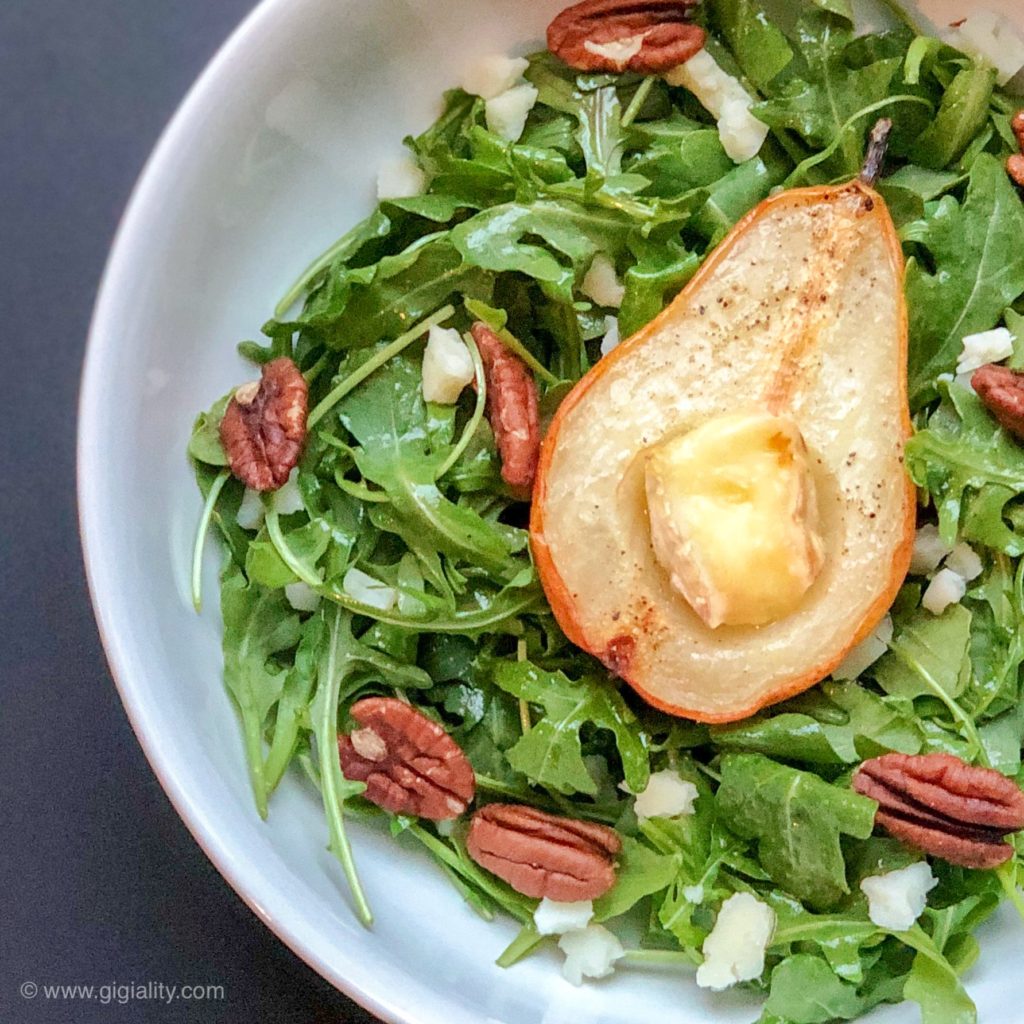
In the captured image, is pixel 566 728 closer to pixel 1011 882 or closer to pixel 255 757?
pixel 255 757

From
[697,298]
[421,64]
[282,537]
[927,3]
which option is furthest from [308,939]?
[927,3]

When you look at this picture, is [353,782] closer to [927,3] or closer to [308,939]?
[308,939]

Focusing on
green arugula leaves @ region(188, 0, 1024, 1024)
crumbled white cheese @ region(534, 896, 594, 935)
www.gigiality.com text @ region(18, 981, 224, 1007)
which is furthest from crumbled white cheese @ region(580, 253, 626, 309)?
www.gigiality.com text @ region(18, 981, 224, 1007)

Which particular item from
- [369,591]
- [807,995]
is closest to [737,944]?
[807,995]

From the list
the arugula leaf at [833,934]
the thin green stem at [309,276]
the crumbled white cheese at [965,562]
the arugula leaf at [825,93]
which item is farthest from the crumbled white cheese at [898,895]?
the thin green stem at [309,276]

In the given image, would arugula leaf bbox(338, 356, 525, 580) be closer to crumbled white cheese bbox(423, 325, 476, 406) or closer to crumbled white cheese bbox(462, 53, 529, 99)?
crumbled white cheese bbox(423, 325, 476, 406)

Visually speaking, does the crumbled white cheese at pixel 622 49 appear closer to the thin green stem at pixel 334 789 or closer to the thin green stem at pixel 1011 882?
the thin green stem at pixel 334 789
